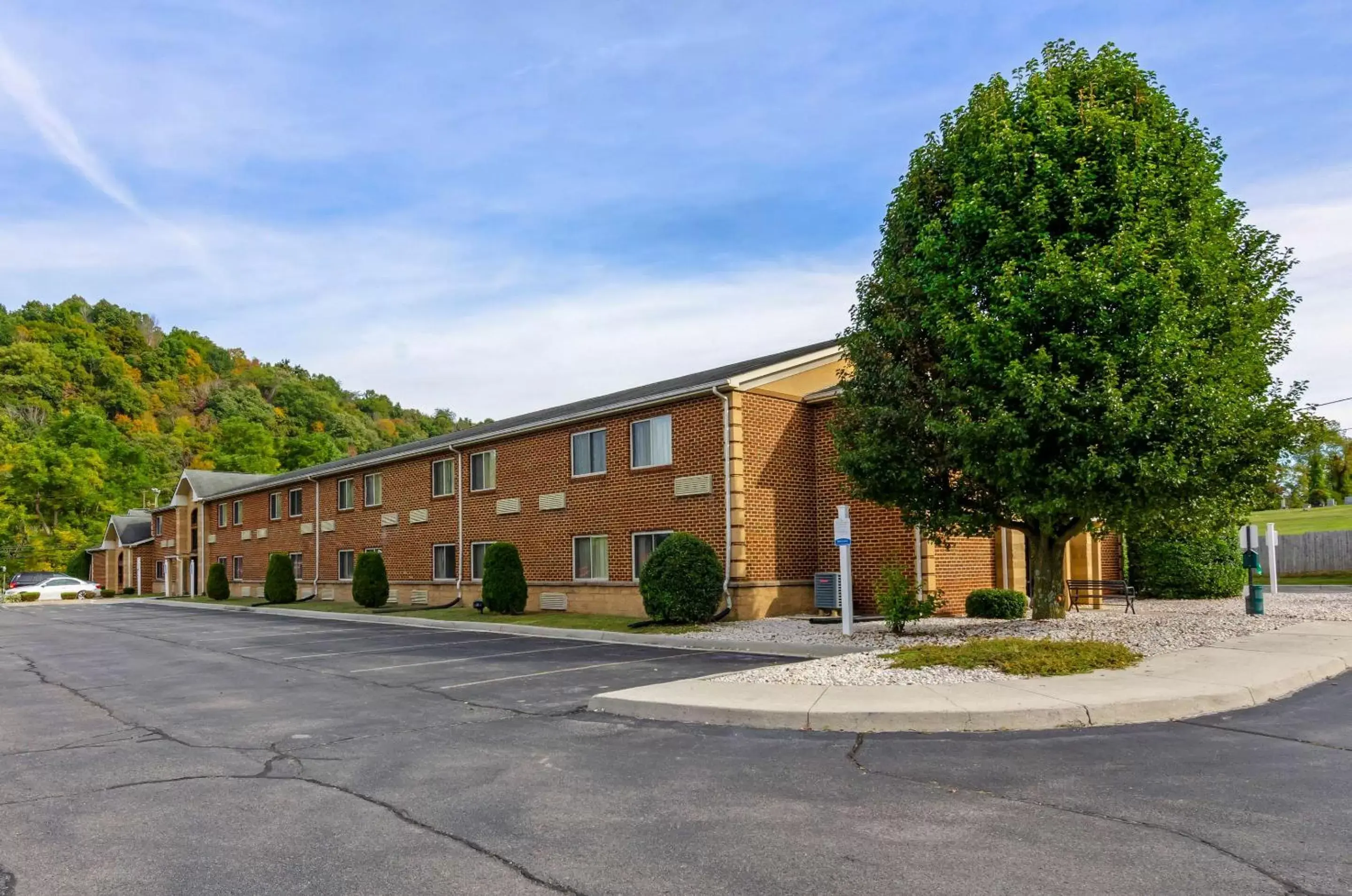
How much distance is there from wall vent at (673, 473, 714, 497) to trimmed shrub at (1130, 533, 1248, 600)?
11.7 metres

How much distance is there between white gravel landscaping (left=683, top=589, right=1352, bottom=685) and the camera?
437 inches

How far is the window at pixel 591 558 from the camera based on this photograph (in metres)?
23.9

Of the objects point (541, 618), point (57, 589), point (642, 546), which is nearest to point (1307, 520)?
point (642, 546)

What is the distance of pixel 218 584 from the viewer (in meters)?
44.6

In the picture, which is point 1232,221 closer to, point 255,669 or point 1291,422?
point 1291,422

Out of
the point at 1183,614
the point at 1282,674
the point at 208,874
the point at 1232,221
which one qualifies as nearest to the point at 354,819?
the point at 208,874

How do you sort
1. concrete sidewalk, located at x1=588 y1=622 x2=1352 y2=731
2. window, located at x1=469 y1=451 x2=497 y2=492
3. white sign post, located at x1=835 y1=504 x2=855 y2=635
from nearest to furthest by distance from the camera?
concrete sidewalk, located at x1=588 y1=622 x2=1352 y2=731 < white sign post, located at x1=835 y1=504 x2=855 y2=635 < window, located at x1=469 y1=451 x2=497 y2=492

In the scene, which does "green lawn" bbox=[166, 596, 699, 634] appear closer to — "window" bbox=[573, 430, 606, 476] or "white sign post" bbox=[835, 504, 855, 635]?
"white sign post" bbox=[835, 504, 855, 635]

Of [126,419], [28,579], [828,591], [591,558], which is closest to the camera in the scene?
[828,591]

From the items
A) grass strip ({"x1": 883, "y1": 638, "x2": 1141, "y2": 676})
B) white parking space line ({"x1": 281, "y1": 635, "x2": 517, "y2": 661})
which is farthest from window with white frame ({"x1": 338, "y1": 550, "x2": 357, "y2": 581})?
grass strip ({"x1": 883, "y1": 638, "x2": 1141, "y2": 676})

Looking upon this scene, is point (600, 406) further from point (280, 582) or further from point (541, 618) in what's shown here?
point (280, 582)

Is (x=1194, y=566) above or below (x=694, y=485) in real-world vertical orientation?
below

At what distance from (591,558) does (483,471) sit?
6087mm

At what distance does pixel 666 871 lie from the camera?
4.94 metres
